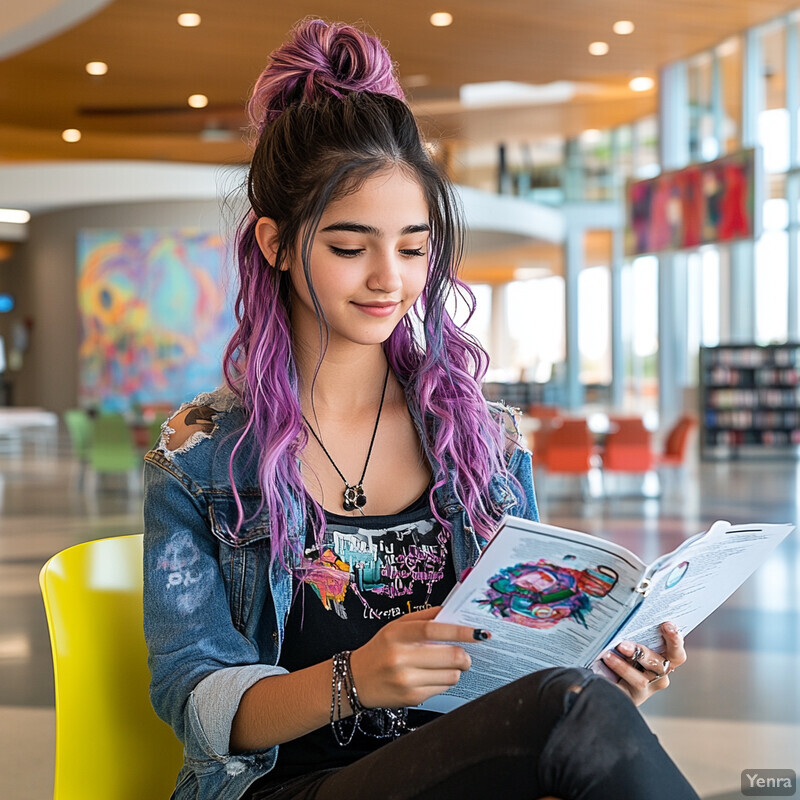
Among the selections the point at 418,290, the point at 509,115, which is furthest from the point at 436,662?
the point at 509,115

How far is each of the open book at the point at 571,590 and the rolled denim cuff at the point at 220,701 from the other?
290 mm

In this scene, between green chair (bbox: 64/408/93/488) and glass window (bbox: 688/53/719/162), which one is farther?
glass window (bbox: 688/53/719/162)

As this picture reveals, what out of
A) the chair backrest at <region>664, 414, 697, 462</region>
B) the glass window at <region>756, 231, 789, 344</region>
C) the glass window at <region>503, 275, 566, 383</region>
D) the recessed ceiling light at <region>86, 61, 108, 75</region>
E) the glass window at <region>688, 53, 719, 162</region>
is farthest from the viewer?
the glass window at <region>503, 275, 566, 383</region>

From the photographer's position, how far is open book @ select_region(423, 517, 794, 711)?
106 centimetres

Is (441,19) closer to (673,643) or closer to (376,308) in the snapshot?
(376,308)

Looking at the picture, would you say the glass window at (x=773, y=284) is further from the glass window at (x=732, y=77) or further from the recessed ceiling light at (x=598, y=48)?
the recessed ceiling light at (x=598, y=48)

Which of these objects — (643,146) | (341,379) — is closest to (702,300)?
(643,146)

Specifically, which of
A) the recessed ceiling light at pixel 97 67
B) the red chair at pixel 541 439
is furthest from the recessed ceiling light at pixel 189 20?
the red chair at pixel 541 439

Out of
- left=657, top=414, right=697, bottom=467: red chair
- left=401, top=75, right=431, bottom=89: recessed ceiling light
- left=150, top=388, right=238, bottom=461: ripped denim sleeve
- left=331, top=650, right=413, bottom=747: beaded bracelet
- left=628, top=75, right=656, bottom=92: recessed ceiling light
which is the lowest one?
left=657, top=414, right=697, bottom=467: red chair

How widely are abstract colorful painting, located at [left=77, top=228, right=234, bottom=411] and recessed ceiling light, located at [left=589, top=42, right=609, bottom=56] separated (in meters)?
6.31

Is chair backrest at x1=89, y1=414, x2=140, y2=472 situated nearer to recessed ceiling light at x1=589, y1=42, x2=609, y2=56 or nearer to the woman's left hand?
the woman's left hand

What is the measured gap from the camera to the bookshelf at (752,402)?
13.1m

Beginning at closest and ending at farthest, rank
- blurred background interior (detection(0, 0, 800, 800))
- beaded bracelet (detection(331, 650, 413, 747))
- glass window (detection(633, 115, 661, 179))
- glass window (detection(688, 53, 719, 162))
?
beaded bracelet (detection(331, 650, 413, 747))
blurred background interior (detection(0, 0, 800, 800))
glass window (detection(688, 53, 719, 162))
glass window (detection(633, 115, 661, 179))

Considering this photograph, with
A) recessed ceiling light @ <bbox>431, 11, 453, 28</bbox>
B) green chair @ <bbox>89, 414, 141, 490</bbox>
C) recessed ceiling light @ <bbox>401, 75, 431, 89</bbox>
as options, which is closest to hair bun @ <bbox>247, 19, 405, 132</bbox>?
green chair @ <bbox>89, 414, 141, 490</bbox>
